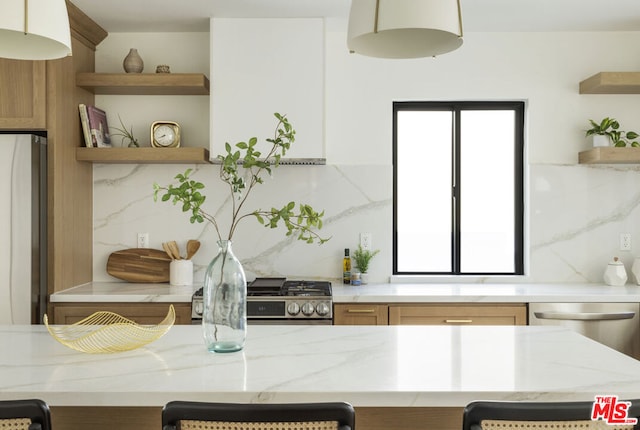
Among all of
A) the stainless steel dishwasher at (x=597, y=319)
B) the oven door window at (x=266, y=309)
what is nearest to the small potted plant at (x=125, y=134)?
the oven door window at (x=266, y=309)

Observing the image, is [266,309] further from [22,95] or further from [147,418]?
[22,95]

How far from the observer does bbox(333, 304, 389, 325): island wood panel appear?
346 centimetres

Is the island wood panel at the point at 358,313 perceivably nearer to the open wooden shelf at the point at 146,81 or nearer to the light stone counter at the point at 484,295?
the light stone counter at the point at 484,295

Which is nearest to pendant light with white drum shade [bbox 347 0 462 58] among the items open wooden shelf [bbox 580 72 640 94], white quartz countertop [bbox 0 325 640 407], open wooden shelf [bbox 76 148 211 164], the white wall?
white quartz countertop [bbox 0 325 640 407]

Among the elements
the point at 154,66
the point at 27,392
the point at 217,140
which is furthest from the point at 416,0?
the point at 154,66

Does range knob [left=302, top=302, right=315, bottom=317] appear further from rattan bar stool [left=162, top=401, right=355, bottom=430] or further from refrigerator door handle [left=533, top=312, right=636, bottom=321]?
rattan bar stool [left=162, top=401, right=355, bottom=430]

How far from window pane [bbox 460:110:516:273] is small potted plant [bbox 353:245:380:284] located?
26.8 inches

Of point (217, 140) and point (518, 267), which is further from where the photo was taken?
point (518, 267)

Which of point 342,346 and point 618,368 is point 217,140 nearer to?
point 342,346

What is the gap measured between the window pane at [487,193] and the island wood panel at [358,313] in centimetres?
99

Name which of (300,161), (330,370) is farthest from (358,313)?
(330,370)

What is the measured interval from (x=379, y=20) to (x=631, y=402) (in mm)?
1120

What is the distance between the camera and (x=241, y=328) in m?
1.87

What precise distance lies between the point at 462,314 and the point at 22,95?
2777 millimetres
